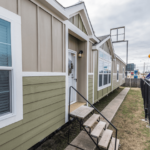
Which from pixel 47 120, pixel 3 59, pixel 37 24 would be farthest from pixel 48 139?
pixel 37 24

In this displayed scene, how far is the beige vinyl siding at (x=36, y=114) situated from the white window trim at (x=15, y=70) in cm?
8

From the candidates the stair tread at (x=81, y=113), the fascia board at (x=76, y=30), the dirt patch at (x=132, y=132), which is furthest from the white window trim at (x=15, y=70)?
the dirt patch at (x=132, y=132)

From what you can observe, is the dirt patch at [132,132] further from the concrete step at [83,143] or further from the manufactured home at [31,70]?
the manufactured home at [31,70]

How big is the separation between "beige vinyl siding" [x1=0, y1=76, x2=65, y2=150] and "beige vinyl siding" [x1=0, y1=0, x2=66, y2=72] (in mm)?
310

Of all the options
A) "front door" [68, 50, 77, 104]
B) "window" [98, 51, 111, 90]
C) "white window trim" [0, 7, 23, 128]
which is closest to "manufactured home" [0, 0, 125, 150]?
"white window trim" [0, 7, 23, 128]

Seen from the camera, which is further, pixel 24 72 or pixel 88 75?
pixel 88 75

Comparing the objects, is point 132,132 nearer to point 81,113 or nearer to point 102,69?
point 81,113

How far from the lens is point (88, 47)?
4.02 meters

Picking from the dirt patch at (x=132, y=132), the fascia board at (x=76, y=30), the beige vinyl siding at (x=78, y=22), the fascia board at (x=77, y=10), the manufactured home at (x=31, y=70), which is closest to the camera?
the manufactured home at (x=31, y=70)

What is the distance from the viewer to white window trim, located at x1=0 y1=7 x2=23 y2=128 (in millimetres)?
1517

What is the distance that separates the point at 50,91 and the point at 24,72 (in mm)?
767

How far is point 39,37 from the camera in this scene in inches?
79.2

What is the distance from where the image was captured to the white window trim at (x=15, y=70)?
1517 millimetres

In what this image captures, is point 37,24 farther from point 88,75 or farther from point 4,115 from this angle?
point 88,75
